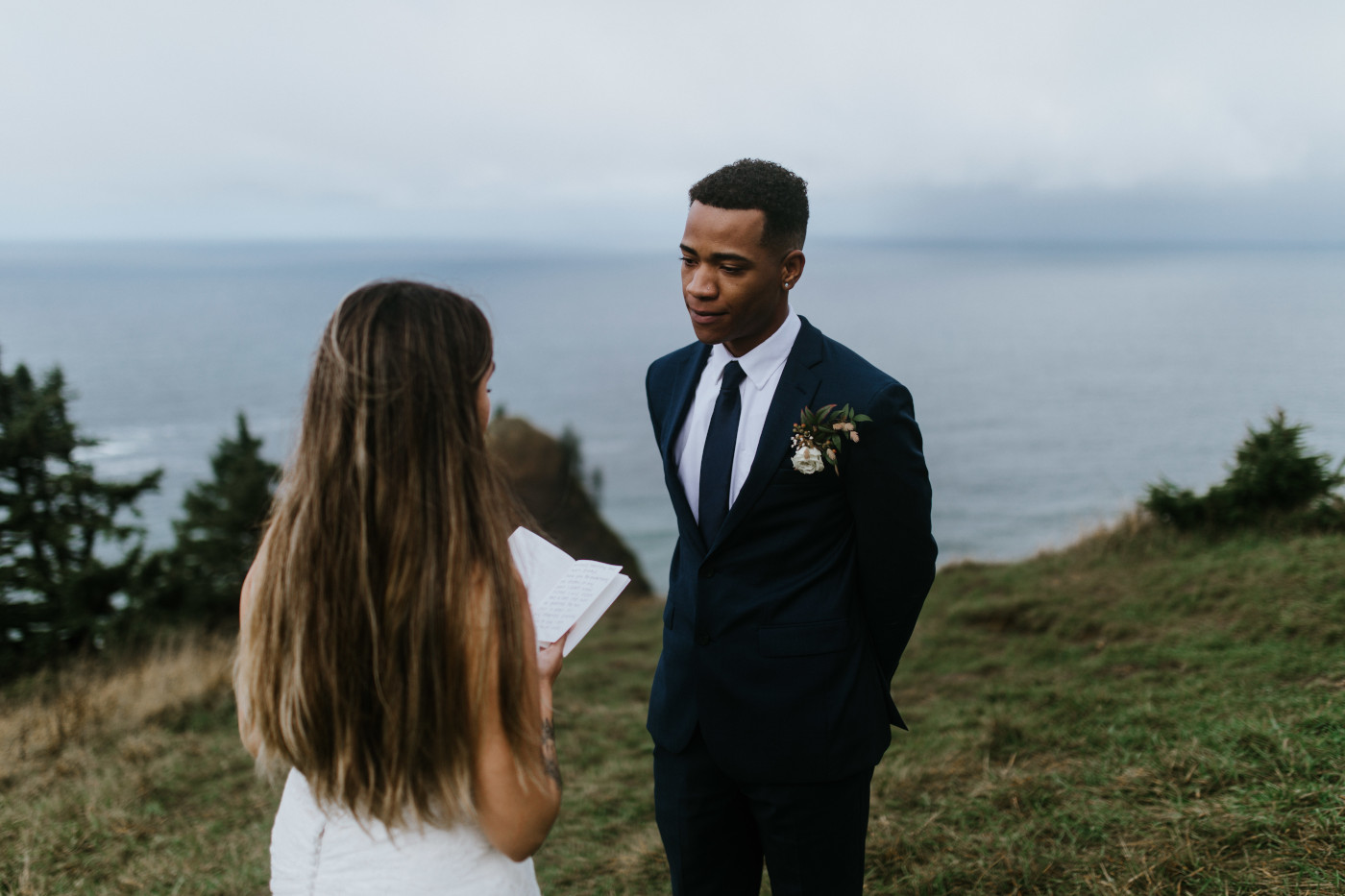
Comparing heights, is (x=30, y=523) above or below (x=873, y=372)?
below

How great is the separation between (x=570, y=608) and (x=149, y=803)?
14.1 feet

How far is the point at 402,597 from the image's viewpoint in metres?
1.45

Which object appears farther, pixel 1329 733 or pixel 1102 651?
pixel 1102 651

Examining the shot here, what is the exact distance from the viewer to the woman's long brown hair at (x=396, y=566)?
56.9 inches

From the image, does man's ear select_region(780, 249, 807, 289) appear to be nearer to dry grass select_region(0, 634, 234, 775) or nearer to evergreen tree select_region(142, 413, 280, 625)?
dry grass select_region(0, 634, 234, 775)

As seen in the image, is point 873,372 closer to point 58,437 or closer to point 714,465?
point 714,465

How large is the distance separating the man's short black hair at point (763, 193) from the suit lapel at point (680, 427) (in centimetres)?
43

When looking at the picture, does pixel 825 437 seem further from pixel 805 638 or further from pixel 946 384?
pixel 946 384

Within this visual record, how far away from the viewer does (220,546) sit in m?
16.1

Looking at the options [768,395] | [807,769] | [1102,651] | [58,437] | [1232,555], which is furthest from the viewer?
[58,437]

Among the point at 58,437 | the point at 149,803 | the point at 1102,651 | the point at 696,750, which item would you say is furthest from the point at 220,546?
the point at 696,750

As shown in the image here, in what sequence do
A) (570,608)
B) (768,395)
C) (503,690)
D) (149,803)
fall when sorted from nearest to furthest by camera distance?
(503,690), (570,608), (768,395), (149,803)

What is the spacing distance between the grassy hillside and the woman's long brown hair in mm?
→ 2385

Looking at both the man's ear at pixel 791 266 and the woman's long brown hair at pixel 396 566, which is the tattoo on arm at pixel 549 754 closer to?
the woman's long brown hair at pixel 396 566
